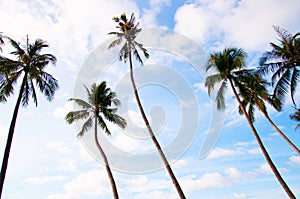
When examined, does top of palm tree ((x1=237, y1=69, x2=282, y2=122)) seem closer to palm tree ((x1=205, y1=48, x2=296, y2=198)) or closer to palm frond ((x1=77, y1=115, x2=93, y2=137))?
palm tree ((x1=205, y1=48, x2=296, y2=198))

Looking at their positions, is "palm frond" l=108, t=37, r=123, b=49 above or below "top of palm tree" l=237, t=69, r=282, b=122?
above

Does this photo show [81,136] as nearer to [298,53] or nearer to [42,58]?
[42,58]

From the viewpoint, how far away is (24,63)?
18.6 metres

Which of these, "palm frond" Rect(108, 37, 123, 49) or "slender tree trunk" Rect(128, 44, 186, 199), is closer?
"slender tree trunk" Rect(128, 44, 186, 199)

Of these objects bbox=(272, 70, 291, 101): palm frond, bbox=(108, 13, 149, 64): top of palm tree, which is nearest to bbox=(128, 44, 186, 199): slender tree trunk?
bbox=(108, 13, 149, 64): top of palm tree

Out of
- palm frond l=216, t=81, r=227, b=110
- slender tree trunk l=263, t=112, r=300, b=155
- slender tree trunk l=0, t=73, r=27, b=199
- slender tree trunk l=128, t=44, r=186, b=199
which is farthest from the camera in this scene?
palm frond l=216, t=81, r=227, b=110

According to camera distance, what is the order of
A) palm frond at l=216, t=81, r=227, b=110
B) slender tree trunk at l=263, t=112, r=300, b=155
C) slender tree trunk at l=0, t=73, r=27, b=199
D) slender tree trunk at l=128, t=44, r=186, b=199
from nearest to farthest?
1. slender tree trunk at l=0, t=73, r=27, b=199
2. slender tree trunk at l=128, t=44, r=186, b=199
3. slender tree trunk at l=263, t=112, r=300, b=155
4. palm frond at l=216, t=81, r=227, b=110

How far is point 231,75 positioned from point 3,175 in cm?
1982

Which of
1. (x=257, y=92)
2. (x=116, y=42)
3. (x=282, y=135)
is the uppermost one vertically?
(x=116, y=42)

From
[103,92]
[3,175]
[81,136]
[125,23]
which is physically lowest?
[3,175]

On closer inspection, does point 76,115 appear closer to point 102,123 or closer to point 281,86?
point 102,123

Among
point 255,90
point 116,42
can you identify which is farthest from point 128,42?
point 255,90

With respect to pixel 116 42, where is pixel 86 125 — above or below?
below

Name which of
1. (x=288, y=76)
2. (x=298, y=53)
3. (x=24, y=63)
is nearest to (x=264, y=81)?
(x=288, y=76)
